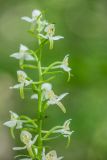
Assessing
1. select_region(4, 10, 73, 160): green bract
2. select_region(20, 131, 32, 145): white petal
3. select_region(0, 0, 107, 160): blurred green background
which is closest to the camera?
select_region(4, 10, 73, 160): green bract

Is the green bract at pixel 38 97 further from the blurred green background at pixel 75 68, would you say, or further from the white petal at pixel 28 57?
the blurred green background at pixel 75 68

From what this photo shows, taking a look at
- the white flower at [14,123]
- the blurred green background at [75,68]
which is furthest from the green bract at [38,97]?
the blurred green background at [75,68]

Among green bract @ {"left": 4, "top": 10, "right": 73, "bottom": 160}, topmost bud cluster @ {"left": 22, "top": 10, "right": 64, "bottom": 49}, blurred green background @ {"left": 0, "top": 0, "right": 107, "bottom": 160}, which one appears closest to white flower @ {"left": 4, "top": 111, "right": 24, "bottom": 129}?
green bract @ {"left": 4, "top": 10, "right": 73, "bottom": 160}

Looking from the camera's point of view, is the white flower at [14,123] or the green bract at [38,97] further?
the white flower at [14,123]

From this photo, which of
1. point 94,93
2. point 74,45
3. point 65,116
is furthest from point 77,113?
point 74,45

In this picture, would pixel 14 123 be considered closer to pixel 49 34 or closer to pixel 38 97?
pixel 38 97

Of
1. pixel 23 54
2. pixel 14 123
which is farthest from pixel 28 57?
pixel 14 123

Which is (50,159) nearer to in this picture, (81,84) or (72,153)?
(81,84)

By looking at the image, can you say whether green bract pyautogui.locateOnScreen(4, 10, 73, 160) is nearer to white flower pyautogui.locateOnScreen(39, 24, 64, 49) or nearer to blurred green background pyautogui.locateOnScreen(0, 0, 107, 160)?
white flower pyautogui.locateOnScreen(39, 24, 64, 49)

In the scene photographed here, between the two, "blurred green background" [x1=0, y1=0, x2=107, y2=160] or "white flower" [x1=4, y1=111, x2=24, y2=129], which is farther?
"blurred green background" [x1=0, y1=0, x2=107, y2=160]
